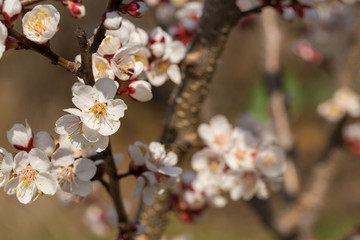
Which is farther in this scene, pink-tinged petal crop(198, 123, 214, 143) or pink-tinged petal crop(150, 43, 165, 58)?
pink-tinged petal crop(198, 123, 214, 143)

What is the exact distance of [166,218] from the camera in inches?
43.4

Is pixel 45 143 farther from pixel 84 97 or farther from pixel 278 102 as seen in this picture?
pixel 278 102

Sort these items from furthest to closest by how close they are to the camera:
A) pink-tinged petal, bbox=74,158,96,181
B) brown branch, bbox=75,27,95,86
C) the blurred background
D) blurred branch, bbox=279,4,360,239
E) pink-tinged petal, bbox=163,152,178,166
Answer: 1. the blurred background
2. blurred branch, bbox=279,4,360,239
3. pink-tinged petal, bbox=163,152,178,166
4. pink-tinged petal, bbox=74,158,96,181
5. brown branch, bbox=75,27,95,86

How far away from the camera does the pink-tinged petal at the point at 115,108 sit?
627 millimetres

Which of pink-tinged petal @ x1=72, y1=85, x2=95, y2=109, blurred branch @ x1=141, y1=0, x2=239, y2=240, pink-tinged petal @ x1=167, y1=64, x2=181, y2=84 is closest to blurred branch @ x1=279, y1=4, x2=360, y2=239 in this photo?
blurred branch @ x1=141, y1=0, x2=239, y2=240

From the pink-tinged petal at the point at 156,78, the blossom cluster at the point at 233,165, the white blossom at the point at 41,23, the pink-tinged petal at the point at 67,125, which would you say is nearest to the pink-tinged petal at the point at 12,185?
the pink-tinged petal at the point at 67,125

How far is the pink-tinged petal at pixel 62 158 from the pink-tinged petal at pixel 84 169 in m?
0.01

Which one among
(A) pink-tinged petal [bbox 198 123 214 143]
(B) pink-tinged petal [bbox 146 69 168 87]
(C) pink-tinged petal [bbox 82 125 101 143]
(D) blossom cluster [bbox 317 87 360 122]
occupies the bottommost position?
(D) blossom cluster [bbox 317 87 360 122]

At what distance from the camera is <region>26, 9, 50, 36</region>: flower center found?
62 cm

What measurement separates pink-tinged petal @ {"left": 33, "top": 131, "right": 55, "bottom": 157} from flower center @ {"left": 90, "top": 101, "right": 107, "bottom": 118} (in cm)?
11

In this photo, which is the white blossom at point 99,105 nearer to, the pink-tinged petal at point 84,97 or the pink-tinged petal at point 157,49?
the pink-tinged petal at point 84,97

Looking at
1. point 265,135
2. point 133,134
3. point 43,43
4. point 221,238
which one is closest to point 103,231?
point 265,135

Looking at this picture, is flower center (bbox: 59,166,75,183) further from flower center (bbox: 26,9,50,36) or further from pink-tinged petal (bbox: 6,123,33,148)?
flower center (bbox: 26,9,50,36)

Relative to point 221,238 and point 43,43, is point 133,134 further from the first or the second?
point 43,43
